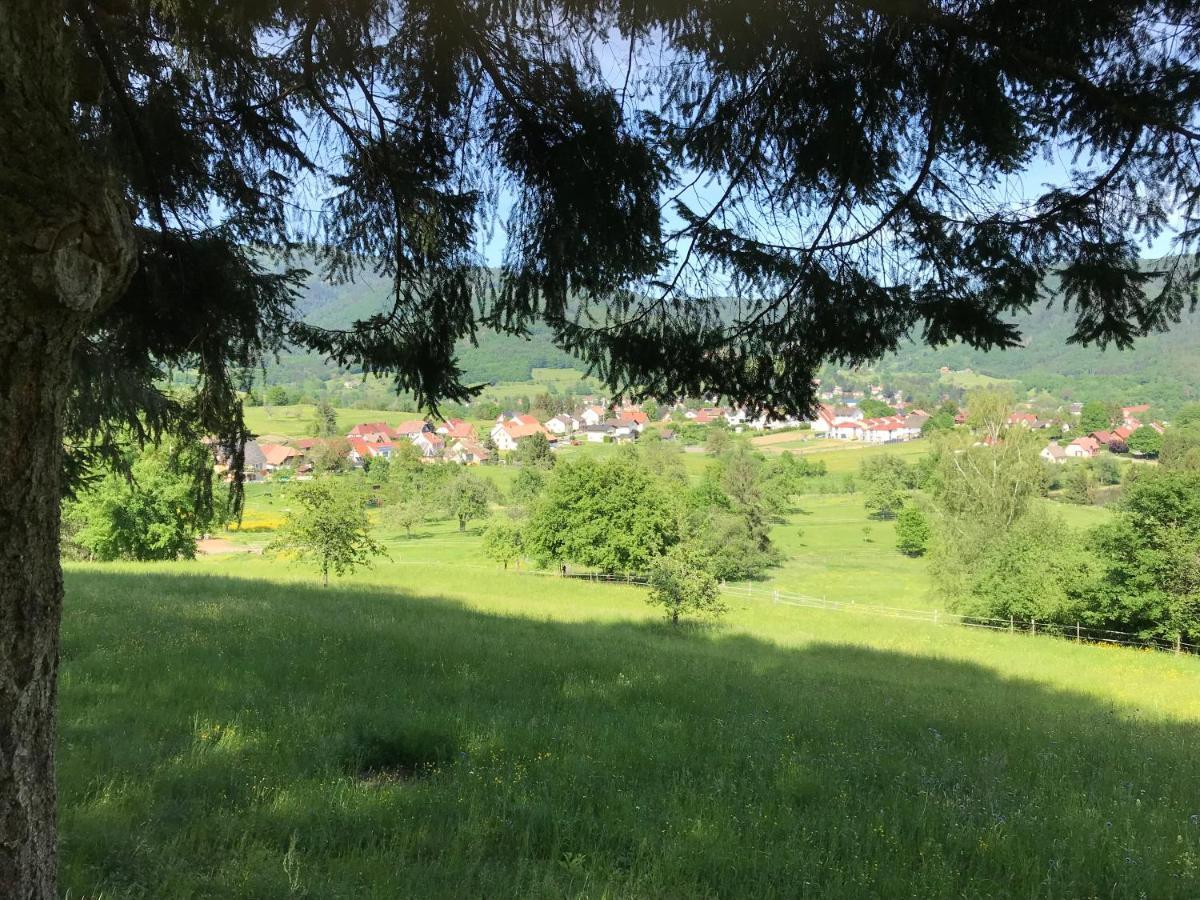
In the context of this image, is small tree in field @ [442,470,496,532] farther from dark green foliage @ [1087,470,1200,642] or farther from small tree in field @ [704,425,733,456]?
dark green foliage @ [1087,470,1200,642]

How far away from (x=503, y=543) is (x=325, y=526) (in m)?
24.2

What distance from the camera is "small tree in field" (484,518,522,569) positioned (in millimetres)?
48031

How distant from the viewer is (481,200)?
3895 millimetres

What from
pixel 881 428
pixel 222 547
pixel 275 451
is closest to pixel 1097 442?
pixel 881 428

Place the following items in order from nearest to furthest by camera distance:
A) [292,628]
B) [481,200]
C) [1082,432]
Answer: [481,200] → [292,628] → [1082,432]

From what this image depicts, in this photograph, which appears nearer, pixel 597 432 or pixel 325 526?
pixel 325 526

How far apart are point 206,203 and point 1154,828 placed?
6.78 meters

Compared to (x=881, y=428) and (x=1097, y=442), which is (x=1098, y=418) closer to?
(x=1097, y=442)

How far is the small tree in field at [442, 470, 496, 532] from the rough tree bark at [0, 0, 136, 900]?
78330 mm

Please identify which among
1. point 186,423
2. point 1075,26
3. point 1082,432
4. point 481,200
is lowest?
point 186,423

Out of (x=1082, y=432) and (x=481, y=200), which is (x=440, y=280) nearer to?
(x=481, y=200)

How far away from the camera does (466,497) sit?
79375 millimetres

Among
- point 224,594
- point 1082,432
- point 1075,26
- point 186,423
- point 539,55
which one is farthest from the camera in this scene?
→ point 1082,432

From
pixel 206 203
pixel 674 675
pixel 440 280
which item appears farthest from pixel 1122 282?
pixel 674 675
